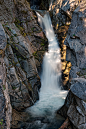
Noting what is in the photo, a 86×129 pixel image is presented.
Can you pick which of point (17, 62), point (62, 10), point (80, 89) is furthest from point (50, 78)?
point (62, 10)

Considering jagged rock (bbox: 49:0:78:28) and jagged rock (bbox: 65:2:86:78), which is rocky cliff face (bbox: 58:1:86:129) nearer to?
jagged rock (bbox: 65:2:86:78)

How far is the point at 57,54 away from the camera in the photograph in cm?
1453

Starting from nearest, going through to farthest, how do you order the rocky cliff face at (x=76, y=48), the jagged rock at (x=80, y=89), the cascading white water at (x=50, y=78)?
the jagged rock at (x=80, y=89)
the rocky cliff face at (x=76, y=48)
the cascading white water at (x=50, y=78)

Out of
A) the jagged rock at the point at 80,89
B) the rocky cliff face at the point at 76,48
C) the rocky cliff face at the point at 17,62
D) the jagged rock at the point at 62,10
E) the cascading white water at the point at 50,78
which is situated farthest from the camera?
the jagged rock at the point at 62,10

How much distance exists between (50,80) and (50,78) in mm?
257

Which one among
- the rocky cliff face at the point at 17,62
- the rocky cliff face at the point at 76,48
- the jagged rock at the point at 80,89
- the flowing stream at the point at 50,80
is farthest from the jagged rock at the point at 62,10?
the jagged rock at the point at 80,89

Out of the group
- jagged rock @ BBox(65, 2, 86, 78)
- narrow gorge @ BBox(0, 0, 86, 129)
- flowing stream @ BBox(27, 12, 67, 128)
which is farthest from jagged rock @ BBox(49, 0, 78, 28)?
jagged rock @ BBox(65, 2, 86, 78)

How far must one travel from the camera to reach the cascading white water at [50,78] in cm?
958

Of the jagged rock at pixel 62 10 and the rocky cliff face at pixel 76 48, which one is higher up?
the jagged rock at pixel 62 10

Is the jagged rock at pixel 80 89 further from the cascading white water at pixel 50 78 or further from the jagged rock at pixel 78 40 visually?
the cascading white water at pixel 50 78

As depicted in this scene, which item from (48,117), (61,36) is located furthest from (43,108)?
(61,36)

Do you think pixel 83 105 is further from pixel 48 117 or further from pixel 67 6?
pixel 67 6

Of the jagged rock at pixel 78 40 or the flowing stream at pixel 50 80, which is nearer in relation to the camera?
the jagged rock at pixel 78 40

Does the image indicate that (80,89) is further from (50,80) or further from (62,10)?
(62,10)
